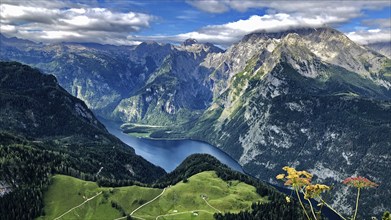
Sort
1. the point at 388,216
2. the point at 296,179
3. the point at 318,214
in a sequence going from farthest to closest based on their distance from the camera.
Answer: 1. the point at 296,179
2. the point at 318,214
3. the point at 388,216

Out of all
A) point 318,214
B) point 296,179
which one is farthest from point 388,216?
point 296,179

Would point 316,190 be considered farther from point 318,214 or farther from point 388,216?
point 388,216

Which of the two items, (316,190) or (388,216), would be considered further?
(316,190)

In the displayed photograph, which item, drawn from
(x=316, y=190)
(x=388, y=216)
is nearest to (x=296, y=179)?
(x=316, y=190)

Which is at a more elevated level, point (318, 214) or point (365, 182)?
point (365, 182)

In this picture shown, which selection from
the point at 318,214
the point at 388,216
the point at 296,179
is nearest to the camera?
the point at 388,216

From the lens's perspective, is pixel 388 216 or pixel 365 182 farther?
pixel 365 182

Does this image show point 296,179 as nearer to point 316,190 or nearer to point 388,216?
point 316,190

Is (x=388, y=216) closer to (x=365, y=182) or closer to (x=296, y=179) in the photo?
(x=365, y=182)
